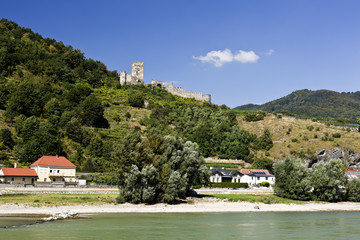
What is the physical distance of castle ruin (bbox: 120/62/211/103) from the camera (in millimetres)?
155663

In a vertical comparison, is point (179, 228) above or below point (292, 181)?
below

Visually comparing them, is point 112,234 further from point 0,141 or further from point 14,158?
point 0,141

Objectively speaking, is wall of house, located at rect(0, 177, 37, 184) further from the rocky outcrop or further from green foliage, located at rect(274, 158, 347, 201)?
the rocky outcrop

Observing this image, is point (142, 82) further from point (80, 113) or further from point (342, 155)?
point (342, 155)

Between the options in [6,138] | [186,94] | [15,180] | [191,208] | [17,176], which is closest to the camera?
[191,208]

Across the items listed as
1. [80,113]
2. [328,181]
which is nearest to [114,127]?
[80,113]

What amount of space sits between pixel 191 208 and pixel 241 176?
44549 mm

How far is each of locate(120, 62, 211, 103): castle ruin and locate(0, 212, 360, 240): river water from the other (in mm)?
119993

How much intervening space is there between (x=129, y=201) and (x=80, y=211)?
7.92 meters

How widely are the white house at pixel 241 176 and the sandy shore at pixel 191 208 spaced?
101 ft

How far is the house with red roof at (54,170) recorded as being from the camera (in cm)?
6191

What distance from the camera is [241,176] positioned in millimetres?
86625

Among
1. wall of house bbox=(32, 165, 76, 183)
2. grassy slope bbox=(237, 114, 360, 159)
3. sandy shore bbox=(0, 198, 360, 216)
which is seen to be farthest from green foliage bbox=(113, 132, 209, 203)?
grassy slope bbox=(237, 114, 360, 159)

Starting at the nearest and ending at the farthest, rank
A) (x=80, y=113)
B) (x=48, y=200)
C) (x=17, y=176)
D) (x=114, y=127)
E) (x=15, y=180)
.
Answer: (x=48, y=200) → (x=15, y=180) → (x=17, y=176) → (x=80, y=113) → (x=114, y=127)
